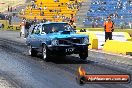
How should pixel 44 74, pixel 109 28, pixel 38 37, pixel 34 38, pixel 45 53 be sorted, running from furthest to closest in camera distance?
pixel 109 28 → pixel 34 38 → pixel 38 37 → pixel 45 53 → pixel 44 74

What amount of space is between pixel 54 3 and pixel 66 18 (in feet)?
28.8

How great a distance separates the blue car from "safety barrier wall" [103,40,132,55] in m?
1.98

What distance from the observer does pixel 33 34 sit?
18812mm

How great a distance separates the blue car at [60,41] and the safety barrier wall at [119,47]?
1.98 metres

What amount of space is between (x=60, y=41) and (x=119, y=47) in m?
3.62

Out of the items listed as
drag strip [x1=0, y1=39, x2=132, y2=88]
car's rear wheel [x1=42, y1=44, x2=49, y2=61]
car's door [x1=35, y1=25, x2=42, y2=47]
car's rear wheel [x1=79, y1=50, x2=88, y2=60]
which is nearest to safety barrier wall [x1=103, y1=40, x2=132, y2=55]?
car's rear wheel [x1=79, y1=50, x2=88, y2=60]

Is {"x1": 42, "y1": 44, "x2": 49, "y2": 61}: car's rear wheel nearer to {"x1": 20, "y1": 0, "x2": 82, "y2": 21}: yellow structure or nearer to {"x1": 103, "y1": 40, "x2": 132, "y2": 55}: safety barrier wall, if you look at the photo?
{"x1": 103, "y1": 40, "x2": 132, "y2": 55}: safety barrier wall

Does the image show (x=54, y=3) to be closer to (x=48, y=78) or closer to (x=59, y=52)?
(x=59, y=52)

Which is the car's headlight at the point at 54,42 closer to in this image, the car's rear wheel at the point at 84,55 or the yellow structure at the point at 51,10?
the car's rear wheel at the point at 84,55

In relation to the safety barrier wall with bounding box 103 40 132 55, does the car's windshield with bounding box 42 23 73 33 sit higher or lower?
higher

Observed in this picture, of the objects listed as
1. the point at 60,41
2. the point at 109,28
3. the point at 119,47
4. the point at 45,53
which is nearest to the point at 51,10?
the point at 109,28

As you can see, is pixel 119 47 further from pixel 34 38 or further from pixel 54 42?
pixel 34 38

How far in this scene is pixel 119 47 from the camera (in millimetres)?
18281

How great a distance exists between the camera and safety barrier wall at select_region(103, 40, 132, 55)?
687 inches
